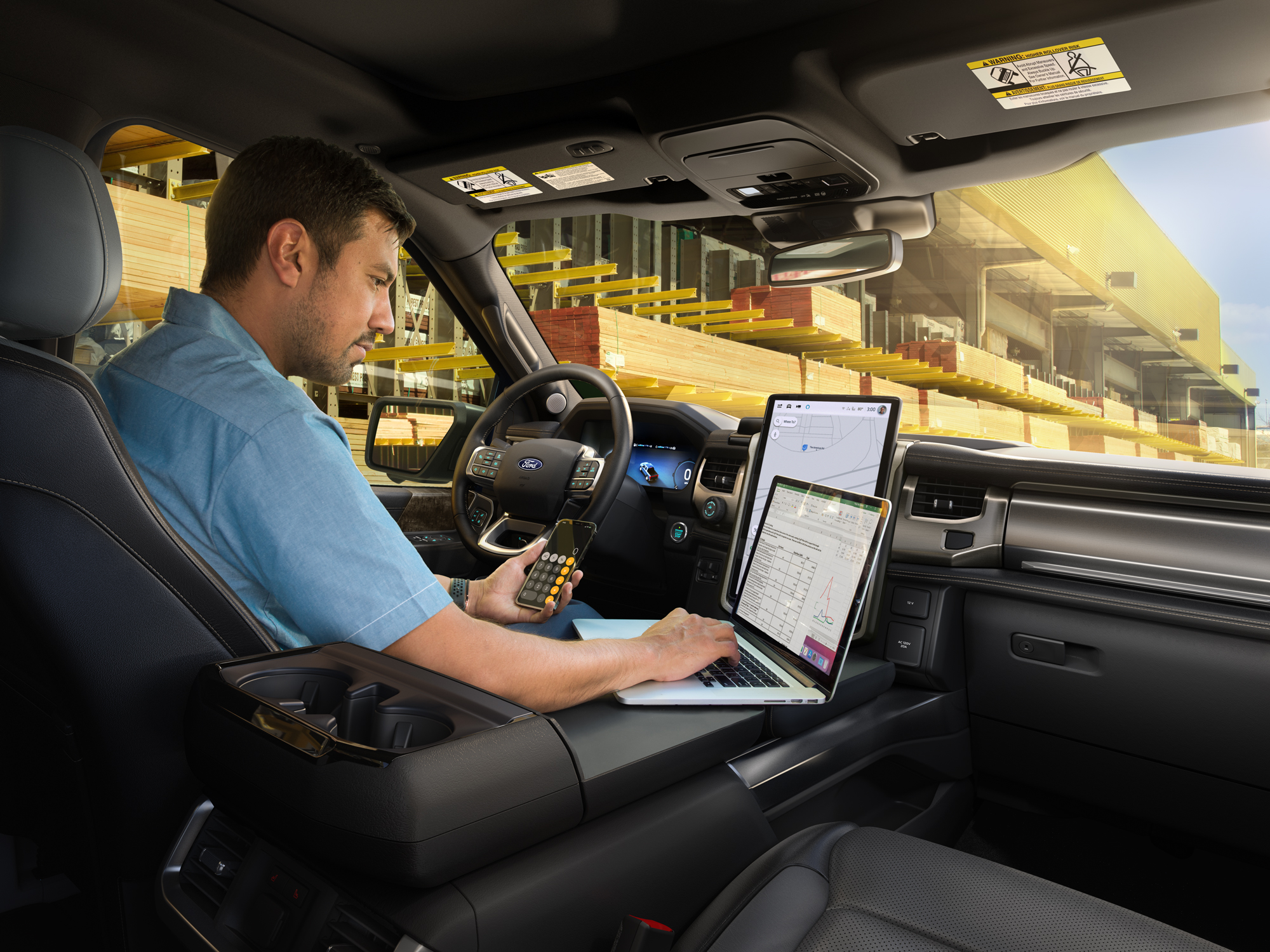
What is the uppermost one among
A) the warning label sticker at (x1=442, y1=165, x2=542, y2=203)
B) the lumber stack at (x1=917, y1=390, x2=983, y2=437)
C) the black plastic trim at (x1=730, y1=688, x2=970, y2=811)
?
the warning label sticker at (x1=442, y1=165, x2=542, y2=203)

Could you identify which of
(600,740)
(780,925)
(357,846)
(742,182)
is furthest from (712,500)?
(357,846)

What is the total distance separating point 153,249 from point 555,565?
1.60 m

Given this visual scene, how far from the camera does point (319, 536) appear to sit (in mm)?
908

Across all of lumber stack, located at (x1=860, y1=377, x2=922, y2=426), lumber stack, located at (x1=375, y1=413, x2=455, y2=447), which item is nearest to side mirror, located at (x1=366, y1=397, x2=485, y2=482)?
lumber stack, located at (x1=375, y1=413, x2=455, y2=447)

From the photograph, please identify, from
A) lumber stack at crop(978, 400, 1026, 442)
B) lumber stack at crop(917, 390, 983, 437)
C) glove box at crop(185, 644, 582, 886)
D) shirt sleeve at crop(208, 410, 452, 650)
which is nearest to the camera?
glove box at crop(185, 644, 582, 886)

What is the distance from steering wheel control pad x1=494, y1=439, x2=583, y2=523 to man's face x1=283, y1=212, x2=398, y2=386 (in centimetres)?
95

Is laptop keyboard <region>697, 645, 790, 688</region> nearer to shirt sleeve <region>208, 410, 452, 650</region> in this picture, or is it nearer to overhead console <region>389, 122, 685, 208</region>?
shirt sleeve <region>208, 410, 452, 650</region>

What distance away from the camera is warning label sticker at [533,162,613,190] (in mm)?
2340

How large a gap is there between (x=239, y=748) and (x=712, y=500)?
1.56m

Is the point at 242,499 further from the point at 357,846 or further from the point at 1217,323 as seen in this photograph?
the point at 1217,323

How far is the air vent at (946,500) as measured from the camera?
1.75 m

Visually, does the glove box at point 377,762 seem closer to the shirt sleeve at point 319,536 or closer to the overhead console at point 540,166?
the shirt sleeve at point 319,536

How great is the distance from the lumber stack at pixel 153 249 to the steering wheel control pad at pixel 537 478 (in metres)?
1.01

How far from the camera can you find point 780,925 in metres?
0.78
